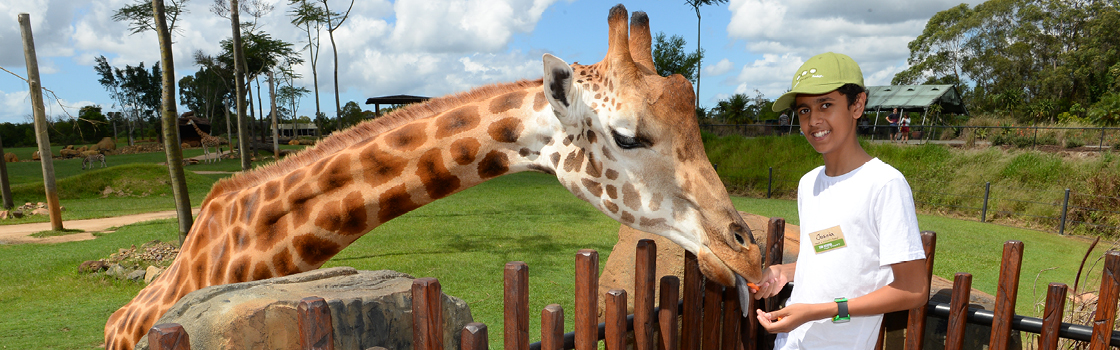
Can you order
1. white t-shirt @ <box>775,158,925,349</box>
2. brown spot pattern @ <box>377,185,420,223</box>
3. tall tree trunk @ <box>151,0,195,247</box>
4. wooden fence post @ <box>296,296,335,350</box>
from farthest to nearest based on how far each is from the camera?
tall tree trunk @ <box>151,0,195,247</box> → brown spot pattern @ <box>377,185,420,223</box> → white t-shirt @ <box>775,158,925,349</box> → wooden fence post @ <box>296,296,335,350</box>

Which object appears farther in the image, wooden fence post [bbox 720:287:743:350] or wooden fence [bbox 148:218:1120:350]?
wooden fence post [bbox 720:287:743:350]

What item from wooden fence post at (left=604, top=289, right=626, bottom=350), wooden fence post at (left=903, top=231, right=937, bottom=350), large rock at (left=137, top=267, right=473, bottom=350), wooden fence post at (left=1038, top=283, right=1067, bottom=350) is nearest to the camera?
large rock at (left=137, top=267, right=473, bottom=350)

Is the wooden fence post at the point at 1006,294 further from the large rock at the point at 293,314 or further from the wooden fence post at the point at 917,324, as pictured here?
the large rock at the point at 293,314

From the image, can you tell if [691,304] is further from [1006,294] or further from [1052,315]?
[1052,315]

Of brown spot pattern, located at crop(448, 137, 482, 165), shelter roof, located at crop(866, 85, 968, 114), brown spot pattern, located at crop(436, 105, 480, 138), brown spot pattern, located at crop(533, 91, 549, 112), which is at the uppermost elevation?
shelter roof, located at crop(866, 85, 968, 114)

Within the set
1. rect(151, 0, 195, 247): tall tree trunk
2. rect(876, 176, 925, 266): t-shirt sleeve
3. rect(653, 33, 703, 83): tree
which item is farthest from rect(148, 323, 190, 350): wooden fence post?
rect(653, 33, 703, 83): tree

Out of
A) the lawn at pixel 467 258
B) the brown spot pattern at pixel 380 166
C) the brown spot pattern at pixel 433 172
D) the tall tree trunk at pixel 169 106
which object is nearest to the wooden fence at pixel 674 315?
the brown spot pattern at pixel 433 172

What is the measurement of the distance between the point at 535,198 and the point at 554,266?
22.4ft

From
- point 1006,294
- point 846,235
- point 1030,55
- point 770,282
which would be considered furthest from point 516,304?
point 1030,55

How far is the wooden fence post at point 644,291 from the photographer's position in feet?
6.99

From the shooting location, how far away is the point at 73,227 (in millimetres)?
11820

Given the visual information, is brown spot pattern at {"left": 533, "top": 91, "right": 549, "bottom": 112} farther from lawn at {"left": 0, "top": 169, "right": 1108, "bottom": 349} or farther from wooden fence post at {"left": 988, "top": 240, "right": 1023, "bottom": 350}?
lawn at {"left": 0, "top": 169, "right": 1108, "bottom": 349}

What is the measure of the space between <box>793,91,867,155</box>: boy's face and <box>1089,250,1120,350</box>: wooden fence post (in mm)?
1161

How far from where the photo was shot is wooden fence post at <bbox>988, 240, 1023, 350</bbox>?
221cm
